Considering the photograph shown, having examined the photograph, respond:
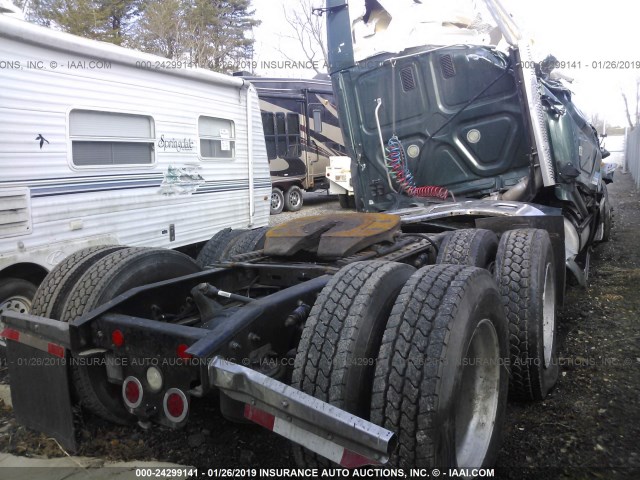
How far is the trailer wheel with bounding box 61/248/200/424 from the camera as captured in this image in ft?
8.20

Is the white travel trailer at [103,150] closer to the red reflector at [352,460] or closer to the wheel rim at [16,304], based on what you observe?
the wheel rim at [16,304]

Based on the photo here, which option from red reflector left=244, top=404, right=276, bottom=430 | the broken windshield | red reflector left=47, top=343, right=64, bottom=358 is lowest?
red reflector left=244, top=404, right=276, bottom=430

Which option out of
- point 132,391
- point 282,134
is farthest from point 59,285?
point 282,134

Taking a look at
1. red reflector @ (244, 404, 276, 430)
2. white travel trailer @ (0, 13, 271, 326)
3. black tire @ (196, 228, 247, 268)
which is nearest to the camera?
red reflector @ (244, 404, 276, 430)

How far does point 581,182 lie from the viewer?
579cm

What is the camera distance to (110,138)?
575 cm

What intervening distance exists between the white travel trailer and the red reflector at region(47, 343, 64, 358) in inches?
102

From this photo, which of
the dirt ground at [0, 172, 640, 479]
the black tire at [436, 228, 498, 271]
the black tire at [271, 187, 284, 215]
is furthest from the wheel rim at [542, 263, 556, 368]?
the black tire at [271, 187, 284, 215]

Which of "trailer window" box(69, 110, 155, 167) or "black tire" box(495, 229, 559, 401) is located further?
"trailer window" box(69, 110, 155, 167)

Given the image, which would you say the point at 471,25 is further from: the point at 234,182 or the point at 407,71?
the point at 234,182

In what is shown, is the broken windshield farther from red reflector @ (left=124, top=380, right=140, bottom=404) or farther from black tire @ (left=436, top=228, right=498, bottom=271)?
red reflector @ (left=124, top=380, right=140, bottom=404)

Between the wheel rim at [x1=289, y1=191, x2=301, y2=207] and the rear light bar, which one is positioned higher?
the wheel rim at [x1=289, y1=191, x2=301, y2=207]

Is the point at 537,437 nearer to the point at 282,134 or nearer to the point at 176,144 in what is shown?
the point at 176,144

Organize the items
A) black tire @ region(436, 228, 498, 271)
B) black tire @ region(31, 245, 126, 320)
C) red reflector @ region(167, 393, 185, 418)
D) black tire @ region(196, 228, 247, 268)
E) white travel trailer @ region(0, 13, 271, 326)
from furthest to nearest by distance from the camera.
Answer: white travel trailer @ region(0, 13, 271, 326), black tire @ region(196, 228, 247, 268), black tire @ region(436, 228, 498, 271), black tire @ region(31, 245, 126, 320), red reflector @ region(167, 393, 185, 418)
